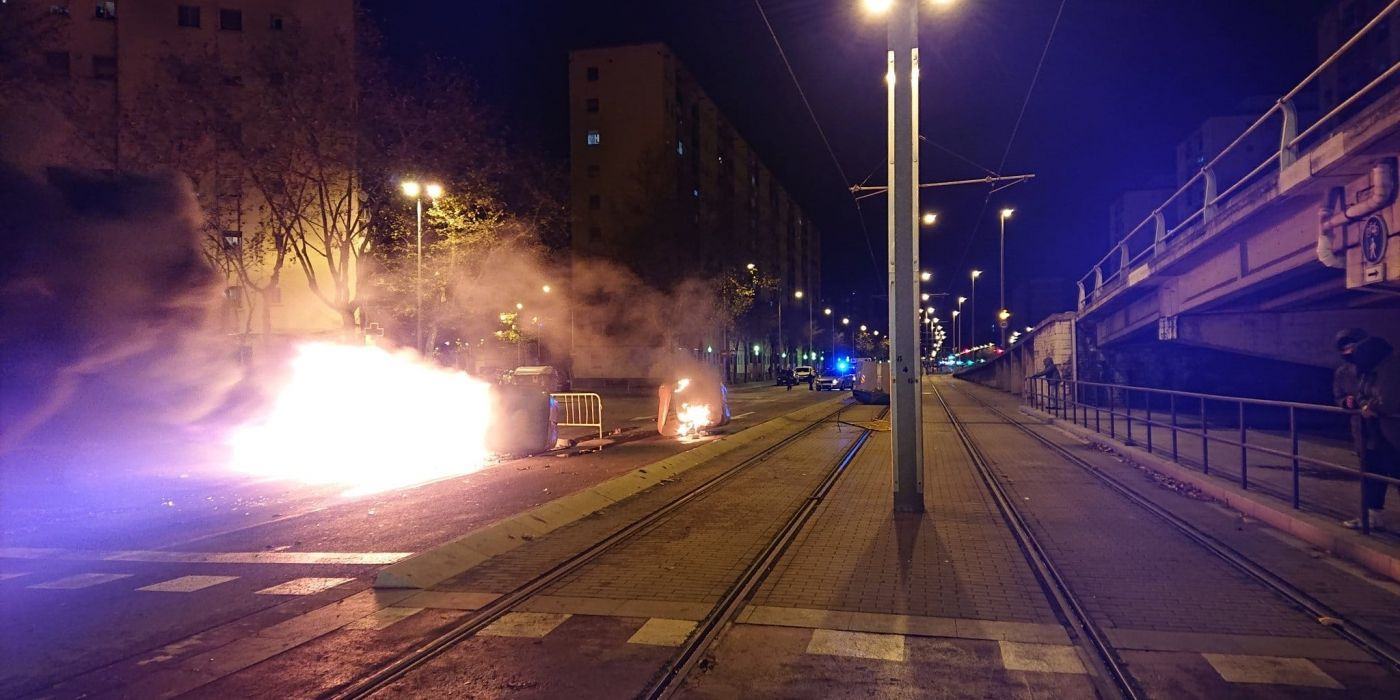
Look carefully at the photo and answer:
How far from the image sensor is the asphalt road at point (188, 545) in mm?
6039

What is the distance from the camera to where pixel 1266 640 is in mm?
5426

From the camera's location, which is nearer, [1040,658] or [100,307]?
[1040,658]

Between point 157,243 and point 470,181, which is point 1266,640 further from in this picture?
point 470,181

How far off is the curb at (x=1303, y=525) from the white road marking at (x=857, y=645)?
4.39m

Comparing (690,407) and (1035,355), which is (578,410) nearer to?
(690,407)

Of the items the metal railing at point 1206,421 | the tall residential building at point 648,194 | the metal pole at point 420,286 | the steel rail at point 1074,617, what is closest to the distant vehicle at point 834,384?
the tall residential building at point 648,194

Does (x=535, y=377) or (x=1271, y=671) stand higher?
(x=535, y=377)

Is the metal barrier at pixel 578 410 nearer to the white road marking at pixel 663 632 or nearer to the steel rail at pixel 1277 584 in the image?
the steel rail at pixel 1277 584

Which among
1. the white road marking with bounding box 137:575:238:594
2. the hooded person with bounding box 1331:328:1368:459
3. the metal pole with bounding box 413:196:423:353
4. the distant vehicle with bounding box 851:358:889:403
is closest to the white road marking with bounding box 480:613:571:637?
the white road marking with bounding box 137:575:238:594

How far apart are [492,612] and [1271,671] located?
16.3 feet

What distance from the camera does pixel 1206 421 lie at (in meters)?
11.7

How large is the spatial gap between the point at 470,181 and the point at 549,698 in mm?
27671

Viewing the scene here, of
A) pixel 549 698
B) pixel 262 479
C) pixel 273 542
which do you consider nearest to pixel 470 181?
pixel 262 479

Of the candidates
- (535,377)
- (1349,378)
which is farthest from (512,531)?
(535,377)
